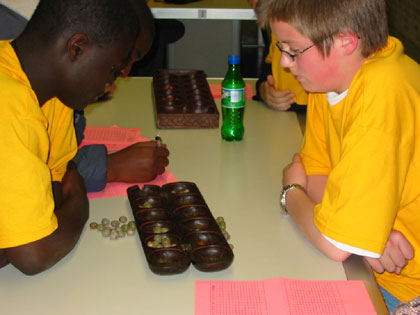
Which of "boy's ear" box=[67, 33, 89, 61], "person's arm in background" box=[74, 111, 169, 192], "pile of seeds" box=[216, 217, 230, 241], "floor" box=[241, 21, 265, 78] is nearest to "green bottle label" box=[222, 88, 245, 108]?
"person's arm in background" box=[74, 111, 169, 192]

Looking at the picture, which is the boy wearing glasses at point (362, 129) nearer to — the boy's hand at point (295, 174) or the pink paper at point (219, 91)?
the boy's hand at point (295, 174)

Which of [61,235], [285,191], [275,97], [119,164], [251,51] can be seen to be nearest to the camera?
[61,235]

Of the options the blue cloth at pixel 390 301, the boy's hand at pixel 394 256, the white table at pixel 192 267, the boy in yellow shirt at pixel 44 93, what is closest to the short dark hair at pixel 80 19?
the boy in yellow shirt at pixel 44 93

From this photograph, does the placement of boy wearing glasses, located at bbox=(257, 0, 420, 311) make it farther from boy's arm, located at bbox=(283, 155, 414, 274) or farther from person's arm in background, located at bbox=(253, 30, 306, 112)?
person's arm in background, located at bbox=(253, 30, 306, 112)

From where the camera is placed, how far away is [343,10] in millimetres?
1101

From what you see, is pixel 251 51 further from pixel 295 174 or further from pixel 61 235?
pixel 61 235

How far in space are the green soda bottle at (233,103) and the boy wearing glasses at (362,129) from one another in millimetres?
423

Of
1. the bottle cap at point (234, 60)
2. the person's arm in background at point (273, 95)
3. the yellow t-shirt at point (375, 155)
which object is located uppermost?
the yellow t-shirt at point (375, 155)

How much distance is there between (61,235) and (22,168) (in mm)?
184

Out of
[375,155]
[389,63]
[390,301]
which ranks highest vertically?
[389,63]

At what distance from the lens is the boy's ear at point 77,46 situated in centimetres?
108

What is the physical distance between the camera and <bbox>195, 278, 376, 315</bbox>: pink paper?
3.25 feet

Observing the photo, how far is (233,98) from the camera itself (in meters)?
1.65

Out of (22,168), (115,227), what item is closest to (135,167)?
(115,227)
